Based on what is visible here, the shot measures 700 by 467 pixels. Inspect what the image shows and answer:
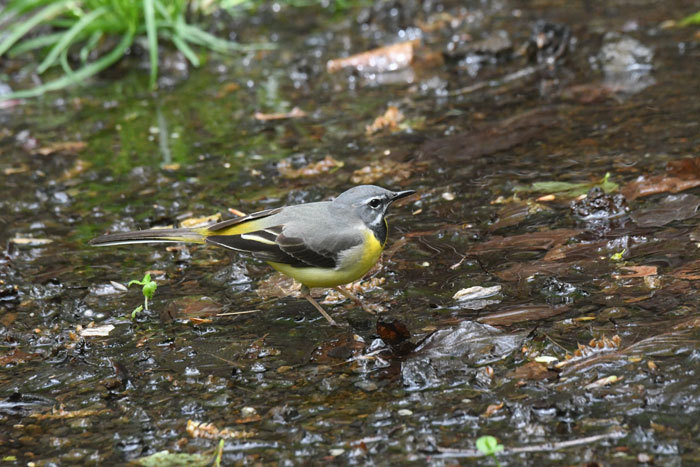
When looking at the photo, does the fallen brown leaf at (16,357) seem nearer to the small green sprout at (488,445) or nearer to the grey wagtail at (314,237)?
the grey wagtail at (314,237)

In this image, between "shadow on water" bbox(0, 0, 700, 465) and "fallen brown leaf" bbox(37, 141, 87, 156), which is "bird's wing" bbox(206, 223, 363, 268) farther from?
"fallen brown leaf" bbox(37, 141, 87, 156)

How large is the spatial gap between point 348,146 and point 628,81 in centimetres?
305

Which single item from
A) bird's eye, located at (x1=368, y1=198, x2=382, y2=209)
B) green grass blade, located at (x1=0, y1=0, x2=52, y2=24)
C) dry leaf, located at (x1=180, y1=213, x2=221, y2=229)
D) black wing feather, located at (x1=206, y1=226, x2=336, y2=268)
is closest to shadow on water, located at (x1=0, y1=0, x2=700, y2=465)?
dry leaf, located at (x1=180, y1=213, x2=221, y2=229)

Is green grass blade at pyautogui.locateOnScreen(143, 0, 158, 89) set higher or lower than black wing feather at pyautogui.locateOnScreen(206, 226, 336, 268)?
higher

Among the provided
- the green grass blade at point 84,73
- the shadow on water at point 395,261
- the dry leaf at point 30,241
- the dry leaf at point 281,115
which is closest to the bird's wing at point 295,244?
the shadow on water at point 395,261

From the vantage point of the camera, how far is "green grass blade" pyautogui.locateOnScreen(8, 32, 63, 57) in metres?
11.3

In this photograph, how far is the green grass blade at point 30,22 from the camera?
35.8ft

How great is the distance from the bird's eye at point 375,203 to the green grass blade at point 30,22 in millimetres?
7337

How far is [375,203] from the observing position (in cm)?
552

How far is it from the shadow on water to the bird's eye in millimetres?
552

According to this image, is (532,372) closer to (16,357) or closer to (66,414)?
(66,414)

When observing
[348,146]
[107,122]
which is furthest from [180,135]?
[348,146]

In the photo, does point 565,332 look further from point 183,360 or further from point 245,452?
point 183,360

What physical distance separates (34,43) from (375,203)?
7721mm
